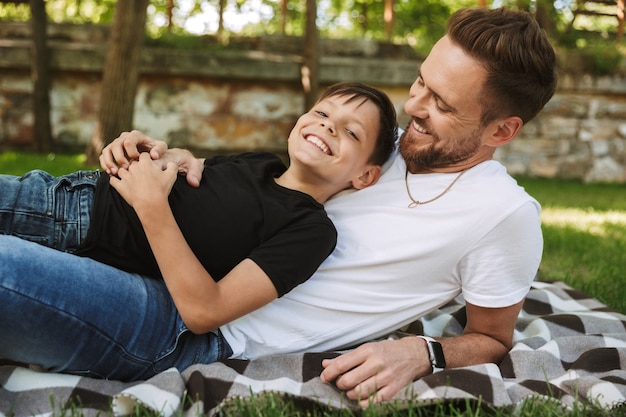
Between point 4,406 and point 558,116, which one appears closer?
point 4,406

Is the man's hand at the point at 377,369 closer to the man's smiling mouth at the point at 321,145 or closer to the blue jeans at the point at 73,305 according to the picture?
the blue jeans at the point at 73,305

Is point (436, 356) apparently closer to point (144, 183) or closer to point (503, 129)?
point (503, 129)

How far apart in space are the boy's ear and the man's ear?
37 cm

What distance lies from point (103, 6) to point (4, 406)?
1052 cm

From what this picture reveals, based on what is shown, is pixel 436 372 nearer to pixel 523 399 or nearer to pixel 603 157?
pixel 523 399

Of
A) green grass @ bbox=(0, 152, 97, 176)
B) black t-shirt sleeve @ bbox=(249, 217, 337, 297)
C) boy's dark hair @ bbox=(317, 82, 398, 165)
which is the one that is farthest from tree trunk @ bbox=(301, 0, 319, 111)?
black t-shirt sleeve @ bbox=(249, 217, 337, 297)

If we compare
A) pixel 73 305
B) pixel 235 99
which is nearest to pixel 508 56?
pixel 73 305

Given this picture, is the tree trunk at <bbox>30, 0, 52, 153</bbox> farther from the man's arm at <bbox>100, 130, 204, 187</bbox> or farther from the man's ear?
the man's ear

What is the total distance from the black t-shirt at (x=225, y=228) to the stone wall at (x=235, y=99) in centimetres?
569

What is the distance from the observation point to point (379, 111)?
2221 mm

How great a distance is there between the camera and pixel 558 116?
8.27 meters

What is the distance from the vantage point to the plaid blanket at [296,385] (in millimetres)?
1714

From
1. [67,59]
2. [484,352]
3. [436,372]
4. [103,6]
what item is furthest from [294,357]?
[103,6]

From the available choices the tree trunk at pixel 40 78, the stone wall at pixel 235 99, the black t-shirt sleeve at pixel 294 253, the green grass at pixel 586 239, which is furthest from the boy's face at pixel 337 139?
the tree trunk at pixel 40 78
